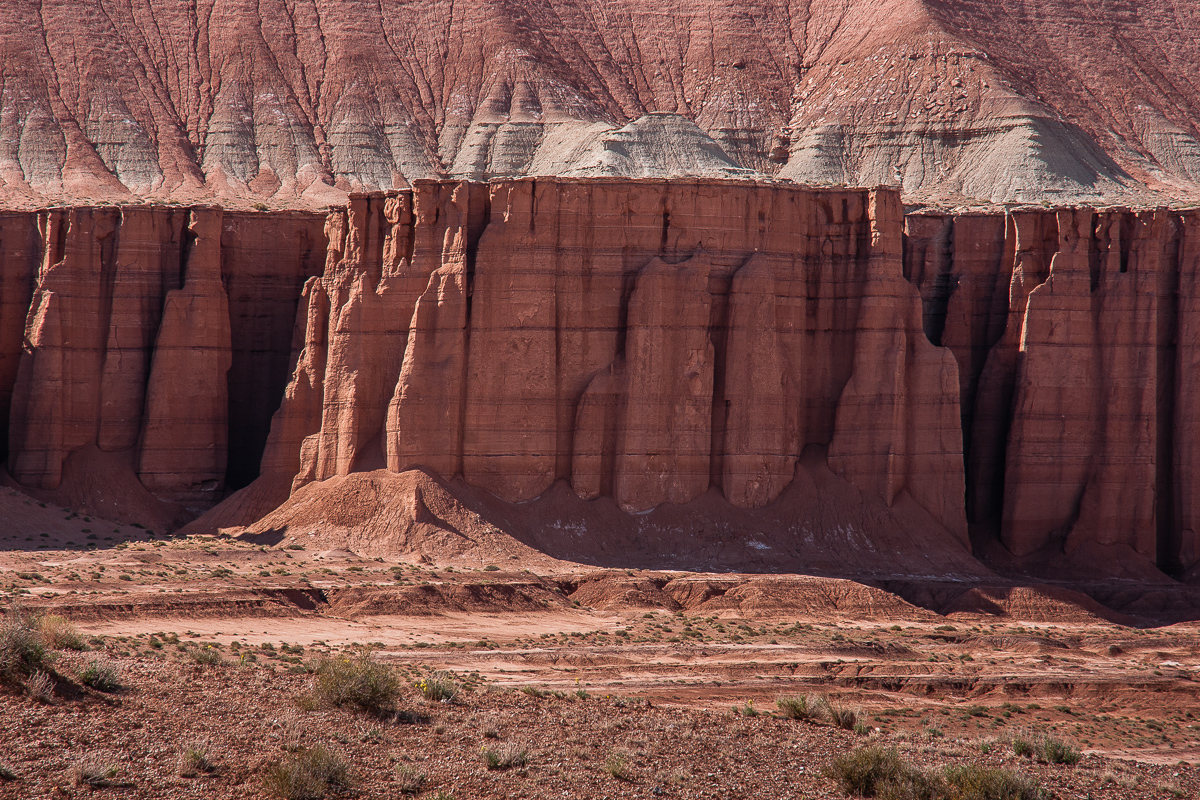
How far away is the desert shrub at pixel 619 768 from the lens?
23266mm

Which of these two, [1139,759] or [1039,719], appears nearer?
[1139,759]

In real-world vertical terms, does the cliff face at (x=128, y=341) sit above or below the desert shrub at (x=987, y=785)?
above

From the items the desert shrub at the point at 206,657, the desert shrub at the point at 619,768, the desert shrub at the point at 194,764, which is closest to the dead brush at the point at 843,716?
the desert shrub at the point at 619,768

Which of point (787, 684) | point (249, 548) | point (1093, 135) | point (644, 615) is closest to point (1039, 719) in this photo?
point (787, 684)

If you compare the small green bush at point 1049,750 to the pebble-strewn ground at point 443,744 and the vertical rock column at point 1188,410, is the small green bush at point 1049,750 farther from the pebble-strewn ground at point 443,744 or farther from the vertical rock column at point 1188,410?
the vertical rock column at point 1188,410

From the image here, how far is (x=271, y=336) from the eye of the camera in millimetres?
50594

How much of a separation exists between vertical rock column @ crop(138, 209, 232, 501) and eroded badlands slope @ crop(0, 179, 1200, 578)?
8 centimetres

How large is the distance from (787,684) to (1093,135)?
6983cm

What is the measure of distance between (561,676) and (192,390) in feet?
67.4

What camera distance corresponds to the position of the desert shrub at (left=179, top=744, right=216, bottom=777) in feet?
69.9

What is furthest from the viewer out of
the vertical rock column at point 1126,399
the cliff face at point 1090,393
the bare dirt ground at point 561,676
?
the cliff face at point 1090,393

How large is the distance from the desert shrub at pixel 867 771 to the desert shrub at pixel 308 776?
741cm

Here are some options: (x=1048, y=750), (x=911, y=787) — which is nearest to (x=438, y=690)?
(x=911, y=787)

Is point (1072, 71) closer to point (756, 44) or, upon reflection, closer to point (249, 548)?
point (756, 44)
